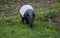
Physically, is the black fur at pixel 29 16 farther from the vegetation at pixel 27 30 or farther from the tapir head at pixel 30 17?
the vegetation at pixel 27 30

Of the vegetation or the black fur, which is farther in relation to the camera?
the black fur

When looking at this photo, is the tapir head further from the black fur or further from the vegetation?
the vegetation

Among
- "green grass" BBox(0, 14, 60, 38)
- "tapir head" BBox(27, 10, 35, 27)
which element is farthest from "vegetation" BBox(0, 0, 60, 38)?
"tapir head" BBox(27, 10, 35, 27)

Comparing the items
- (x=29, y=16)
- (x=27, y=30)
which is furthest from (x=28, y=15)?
(x=27, y=30)

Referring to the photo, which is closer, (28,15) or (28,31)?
(28,31)

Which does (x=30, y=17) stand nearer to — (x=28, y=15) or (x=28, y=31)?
(x=28, y=15)

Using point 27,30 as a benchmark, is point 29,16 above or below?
above

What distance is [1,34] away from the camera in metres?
8.17

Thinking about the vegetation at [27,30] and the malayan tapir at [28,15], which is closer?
the vegetation at [27,30]

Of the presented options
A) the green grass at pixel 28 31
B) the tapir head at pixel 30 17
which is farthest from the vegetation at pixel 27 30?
the tapir head at pixel 30 17

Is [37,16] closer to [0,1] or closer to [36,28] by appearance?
[36,28]

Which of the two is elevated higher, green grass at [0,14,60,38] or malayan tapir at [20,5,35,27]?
malayan tapir at [20,5,35,27]

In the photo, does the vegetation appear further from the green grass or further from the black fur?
the black fur

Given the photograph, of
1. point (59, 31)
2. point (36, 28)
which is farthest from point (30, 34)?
point (59, 31)
